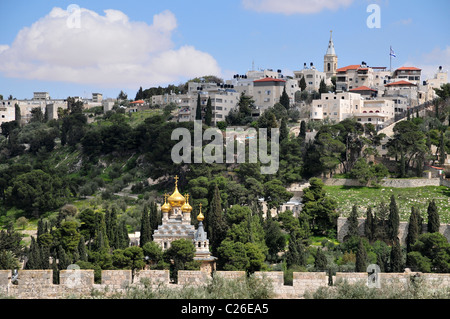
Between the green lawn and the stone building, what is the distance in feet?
42.7

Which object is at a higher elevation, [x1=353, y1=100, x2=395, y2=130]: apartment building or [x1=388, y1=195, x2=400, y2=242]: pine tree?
[x1=353, y1=100, x2=395, y2=130]: apartment building

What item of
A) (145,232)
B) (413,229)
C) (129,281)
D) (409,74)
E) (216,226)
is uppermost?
(409,74)

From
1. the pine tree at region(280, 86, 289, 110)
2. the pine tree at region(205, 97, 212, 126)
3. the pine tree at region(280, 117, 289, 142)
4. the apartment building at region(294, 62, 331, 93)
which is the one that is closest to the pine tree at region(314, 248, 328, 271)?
the pine tree at region(280, 117, 289, 142)

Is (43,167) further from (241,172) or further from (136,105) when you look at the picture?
(136,105)

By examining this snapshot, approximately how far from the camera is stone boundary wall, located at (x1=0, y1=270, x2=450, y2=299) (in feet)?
54.9

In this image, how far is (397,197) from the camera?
228 ft

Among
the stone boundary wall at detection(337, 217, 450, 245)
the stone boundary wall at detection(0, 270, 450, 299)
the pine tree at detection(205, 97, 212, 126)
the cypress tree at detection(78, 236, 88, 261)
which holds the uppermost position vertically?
the pine tree at detection(205, 97, 212, 126)

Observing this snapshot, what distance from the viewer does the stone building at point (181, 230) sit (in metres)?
53.8

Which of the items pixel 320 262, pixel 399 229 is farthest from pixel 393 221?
pixel 320 262

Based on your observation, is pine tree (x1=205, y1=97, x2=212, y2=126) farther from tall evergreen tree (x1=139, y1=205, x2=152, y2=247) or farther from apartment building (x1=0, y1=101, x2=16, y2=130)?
apartment building (x1=0, y1=101, x2=16, y2=130)

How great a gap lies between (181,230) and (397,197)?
2008cm

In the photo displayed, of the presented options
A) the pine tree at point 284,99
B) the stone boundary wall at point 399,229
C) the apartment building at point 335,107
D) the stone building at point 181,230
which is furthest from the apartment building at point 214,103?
the stone building at point 181,230

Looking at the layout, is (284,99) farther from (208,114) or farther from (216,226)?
(216,226)

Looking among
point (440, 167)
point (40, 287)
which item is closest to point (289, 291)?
point (40, 287)
